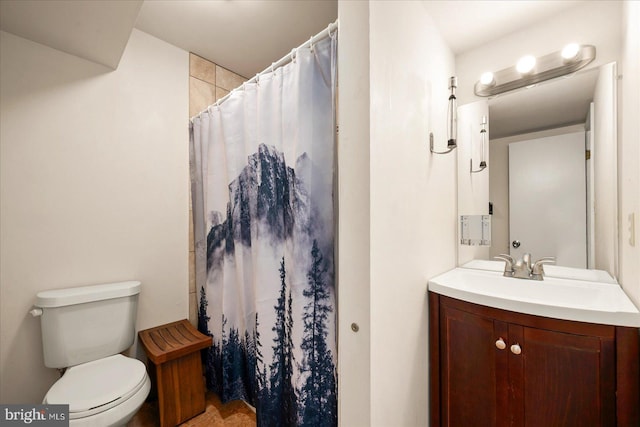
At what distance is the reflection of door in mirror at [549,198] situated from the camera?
1312 mm

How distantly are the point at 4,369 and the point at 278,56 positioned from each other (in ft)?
8.31

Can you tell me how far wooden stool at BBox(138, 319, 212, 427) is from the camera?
146 centimetres

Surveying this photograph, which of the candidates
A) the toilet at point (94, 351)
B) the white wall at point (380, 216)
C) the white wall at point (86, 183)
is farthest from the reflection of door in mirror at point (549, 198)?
the white wall at point (86, 183)

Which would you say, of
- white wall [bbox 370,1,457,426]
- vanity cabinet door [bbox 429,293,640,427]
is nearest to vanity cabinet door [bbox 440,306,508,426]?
vanity cabinet door [bbox 429,293,640,427]

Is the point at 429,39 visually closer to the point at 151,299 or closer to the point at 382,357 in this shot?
the point at 382,357

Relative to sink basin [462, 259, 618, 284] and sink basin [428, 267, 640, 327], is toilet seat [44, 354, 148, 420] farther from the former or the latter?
sink basin [462, 259, 618, 284]

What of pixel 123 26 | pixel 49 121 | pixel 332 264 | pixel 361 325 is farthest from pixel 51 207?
pixel 361 325

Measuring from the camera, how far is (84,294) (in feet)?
4.62

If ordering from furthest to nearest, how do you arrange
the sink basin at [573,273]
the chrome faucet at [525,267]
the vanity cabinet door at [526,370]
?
the chrome faucet at [525,267], the sink basin at [573,273], the vanity cabinet door at [526,370]

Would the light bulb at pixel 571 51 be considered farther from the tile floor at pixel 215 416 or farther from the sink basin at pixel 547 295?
the tile floor at pixel 215 416

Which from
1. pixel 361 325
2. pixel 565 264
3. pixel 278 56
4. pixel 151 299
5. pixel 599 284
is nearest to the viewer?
pixel 361 325

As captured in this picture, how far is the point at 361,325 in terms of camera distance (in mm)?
908

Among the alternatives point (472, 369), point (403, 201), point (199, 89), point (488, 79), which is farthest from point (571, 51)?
point (199, 89)

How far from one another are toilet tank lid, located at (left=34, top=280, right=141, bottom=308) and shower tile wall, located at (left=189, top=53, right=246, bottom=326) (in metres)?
0.44
